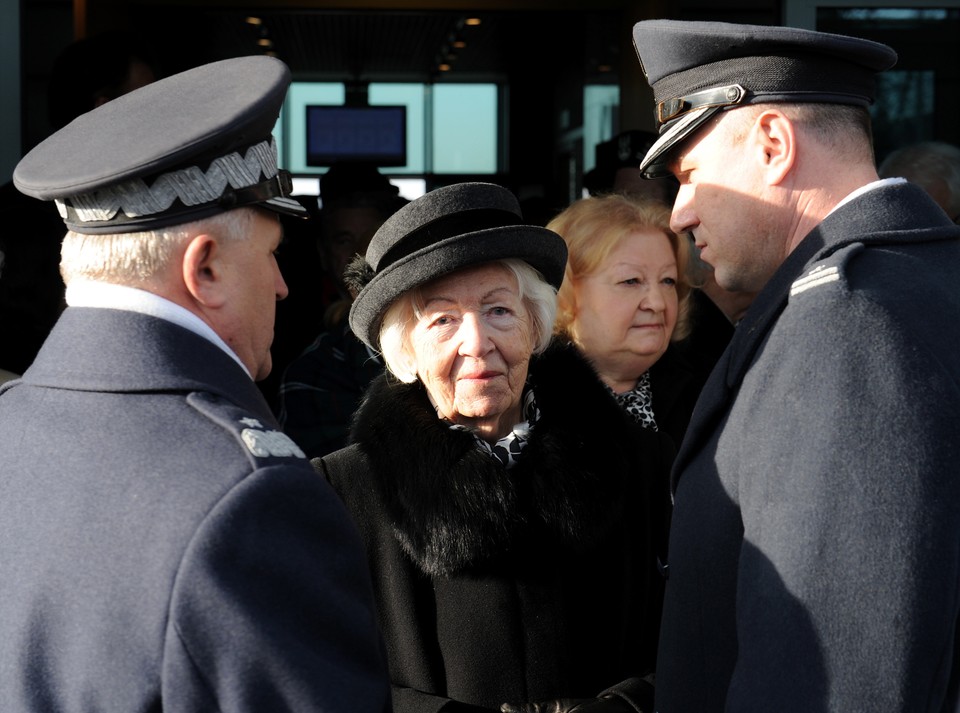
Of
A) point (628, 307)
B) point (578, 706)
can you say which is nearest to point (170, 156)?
point (578, 706)

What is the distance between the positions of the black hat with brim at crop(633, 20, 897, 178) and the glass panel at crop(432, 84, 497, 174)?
11641mm

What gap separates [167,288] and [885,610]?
98cm

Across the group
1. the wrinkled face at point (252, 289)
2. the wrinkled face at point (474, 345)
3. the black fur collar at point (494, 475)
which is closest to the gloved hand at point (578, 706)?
the black fur collar at point (494, 475)

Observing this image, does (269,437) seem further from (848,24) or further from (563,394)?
(848,24)

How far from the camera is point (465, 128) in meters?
13.9

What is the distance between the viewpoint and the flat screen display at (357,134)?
11031mm

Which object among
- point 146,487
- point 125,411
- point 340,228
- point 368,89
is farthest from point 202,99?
point 368,89

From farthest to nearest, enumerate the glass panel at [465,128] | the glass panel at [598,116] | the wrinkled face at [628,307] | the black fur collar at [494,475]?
the glass panel at [465,128] → the glass panel at [598,116] → the wrinkled face at [628,307] → the black fur collar at [494,475]

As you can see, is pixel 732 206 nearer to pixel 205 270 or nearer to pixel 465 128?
pixel 205 270

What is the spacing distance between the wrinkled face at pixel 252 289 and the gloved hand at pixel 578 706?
1.01 metres

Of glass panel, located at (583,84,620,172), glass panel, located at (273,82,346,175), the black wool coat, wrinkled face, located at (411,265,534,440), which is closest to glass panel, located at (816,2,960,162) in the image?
glass panel, located at (583,84,620,172)

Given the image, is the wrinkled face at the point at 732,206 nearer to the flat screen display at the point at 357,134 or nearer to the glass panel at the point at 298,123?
the flat screen display at the point at 357,134

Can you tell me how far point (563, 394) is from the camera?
103 inches

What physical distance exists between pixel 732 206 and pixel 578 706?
1.05 m
